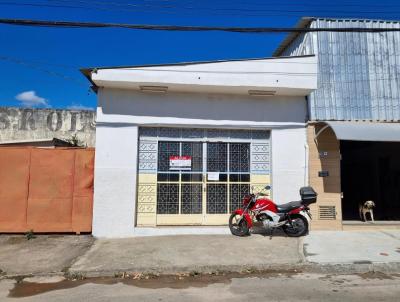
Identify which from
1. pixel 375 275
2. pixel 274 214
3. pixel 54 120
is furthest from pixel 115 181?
A: pixel 54 120

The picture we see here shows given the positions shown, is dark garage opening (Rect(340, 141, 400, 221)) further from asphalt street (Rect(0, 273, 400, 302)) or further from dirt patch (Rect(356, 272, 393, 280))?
asphalt street (Rect(0, 273, 400, 302))

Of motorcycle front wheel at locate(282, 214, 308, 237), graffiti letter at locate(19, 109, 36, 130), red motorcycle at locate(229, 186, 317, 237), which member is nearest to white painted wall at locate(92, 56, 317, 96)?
red motorcycle at locate(229, 186, 317, 237)

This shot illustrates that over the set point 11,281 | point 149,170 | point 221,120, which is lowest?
point 11,281

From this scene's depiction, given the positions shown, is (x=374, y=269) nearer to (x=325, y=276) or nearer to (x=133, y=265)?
(x=325, y=276)

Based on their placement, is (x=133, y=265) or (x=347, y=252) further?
(x=347, y=252)

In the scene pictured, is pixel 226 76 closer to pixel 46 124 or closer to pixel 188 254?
pixel 188 254

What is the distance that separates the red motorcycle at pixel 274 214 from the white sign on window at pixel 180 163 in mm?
1681

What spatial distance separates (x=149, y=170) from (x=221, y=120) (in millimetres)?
2221

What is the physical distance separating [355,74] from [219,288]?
7399 millimetres

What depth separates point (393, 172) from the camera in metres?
16.5

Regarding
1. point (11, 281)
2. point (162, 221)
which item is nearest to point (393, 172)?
point (162, 221)

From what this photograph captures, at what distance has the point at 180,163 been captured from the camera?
34.3 feet

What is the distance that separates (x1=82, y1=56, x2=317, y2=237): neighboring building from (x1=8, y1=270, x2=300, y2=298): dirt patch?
3.03 metres

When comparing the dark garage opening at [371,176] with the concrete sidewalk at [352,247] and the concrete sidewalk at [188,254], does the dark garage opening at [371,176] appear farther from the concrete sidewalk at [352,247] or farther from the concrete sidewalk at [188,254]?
the concrete sidewalk at [188,254]
